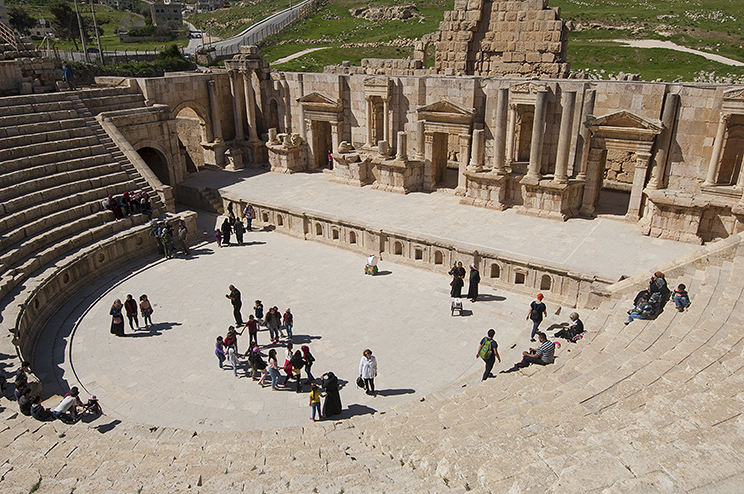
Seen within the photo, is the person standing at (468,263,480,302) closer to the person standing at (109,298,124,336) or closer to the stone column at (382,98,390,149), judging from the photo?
the person standing at (109,298,124,336)

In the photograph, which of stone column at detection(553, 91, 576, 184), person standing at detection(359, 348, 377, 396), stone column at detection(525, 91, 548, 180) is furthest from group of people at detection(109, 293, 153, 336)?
stone column at detection(553, 91, 576, 184)

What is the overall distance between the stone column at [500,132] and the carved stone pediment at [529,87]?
30 cm

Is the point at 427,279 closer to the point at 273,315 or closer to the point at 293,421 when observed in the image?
the point at 273,315

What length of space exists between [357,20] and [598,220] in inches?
1998

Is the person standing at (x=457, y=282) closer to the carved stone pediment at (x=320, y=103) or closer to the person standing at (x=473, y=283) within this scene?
the person standing at (x=473, y=283)

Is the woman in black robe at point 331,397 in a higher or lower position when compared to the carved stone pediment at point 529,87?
→ lower

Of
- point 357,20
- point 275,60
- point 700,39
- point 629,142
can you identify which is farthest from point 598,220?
point 357,20

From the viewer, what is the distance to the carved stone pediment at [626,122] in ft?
52.2

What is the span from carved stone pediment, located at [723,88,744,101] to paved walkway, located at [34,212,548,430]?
791cm

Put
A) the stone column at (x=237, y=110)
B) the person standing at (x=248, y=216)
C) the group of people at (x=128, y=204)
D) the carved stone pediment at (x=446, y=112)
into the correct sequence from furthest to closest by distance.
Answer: the stone column at (x=237, y=110) < the carved stone pediment at (x=446, y=112) < the person standing at (x=248, y=216) < the group of people at (x=128, y=204)

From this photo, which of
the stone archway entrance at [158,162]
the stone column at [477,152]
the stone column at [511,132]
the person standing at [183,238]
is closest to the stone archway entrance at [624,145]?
the stone column at [511,132]

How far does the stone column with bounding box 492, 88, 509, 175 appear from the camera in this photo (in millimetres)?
18266

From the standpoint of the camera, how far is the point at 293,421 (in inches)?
373

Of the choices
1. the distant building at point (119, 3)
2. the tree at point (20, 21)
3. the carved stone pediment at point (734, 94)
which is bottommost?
the carved stone pediment at point (734, 94)
